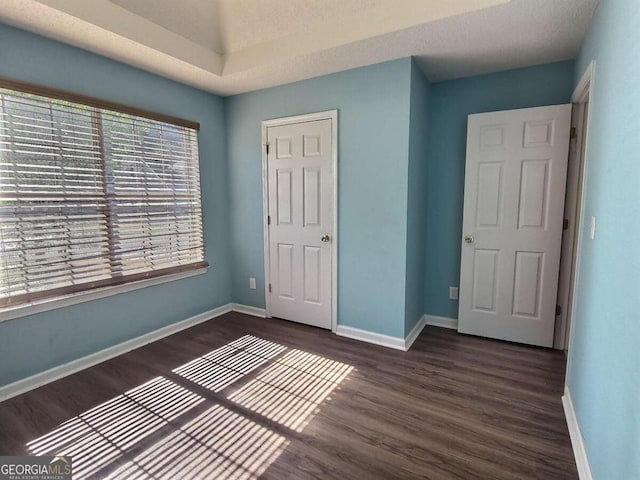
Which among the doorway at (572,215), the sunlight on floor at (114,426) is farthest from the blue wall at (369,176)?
the sunlight on floor at (114,426)

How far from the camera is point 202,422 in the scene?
74.9 inches

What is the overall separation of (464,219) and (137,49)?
3.03 meters

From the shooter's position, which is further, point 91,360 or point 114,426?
point 91,360

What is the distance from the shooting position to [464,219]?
118 inches

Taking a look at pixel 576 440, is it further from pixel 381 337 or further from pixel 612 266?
pixel 381 337

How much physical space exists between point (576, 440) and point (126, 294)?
324 cm

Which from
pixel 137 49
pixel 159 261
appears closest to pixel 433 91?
pixel 137 49

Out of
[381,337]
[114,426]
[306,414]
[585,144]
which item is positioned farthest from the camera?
[381,337]

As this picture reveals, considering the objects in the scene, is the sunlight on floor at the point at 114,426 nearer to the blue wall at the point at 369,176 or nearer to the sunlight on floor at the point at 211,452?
the sunlight on floor at the point at 211,452

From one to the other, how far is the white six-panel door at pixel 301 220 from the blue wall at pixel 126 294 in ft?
2.16

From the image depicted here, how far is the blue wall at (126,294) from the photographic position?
2.12m

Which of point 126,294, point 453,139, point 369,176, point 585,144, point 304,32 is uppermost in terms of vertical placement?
point 304,32

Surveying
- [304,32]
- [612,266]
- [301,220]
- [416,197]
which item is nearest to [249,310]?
[301,220]

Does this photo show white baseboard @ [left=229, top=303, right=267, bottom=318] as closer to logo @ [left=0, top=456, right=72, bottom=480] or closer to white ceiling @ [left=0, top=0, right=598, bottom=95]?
logo @ [left=0, top=456, right=72, bottom=480]
